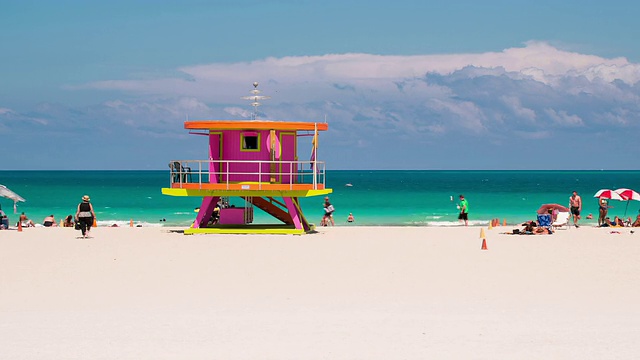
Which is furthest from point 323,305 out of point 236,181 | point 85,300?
point 236,181

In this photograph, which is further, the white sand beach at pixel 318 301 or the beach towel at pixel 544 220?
the beach towel at pixel 544 220

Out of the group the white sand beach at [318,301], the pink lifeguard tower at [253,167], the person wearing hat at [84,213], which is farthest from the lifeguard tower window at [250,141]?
the person wearing hat at [84,213]

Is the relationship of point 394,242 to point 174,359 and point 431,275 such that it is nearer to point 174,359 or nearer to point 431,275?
point 431,275

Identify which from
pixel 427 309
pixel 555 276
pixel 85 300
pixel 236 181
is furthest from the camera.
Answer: pixel 236 181

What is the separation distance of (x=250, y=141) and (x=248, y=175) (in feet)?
4.03

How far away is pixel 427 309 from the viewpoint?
13664mm

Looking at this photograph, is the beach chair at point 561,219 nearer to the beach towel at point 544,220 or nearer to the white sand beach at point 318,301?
the beach towel at point 544,220

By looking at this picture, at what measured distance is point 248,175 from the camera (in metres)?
29.6

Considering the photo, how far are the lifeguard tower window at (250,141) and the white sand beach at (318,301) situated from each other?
5.12m

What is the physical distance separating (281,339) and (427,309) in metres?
3.36

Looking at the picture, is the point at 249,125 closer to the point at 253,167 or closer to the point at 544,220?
the point at 253,167

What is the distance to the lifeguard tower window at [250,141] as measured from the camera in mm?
29562

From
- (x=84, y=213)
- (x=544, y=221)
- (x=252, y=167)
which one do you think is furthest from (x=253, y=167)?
(x=544, y=221)

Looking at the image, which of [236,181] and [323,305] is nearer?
[323,305]
